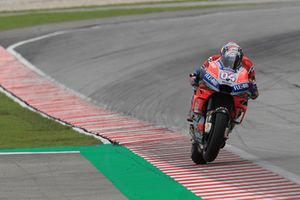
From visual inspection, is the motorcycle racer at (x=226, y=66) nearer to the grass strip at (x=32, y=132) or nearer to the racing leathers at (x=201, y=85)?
the racing leathers at (x=201, y=85)

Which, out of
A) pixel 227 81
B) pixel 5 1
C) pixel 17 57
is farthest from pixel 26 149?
pixel 5 1

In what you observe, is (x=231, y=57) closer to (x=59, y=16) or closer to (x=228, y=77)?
(x=228, y=77)

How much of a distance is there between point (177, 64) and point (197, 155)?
10693 millimetres

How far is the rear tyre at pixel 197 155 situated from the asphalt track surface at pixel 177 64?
1.03 meters

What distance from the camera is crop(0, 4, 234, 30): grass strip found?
34219 millimetres

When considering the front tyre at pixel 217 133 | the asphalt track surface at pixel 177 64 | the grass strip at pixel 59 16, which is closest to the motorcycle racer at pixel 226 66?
the front tyre at pixel 217 133

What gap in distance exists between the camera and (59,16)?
3650 centimetres

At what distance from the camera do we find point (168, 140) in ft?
48.7

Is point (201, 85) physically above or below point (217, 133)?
above

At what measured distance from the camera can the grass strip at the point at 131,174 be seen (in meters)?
10.7

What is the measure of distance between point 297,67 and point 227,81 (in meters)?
9.73

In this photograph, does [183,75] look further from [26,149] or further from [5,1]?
[5,1]

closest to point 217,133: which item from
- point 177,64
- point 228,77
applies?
point 228,77

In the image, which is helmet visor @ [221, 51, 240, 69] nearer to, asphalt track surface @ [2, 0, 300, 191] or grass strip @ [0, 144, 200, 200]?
asphalt track surface @ [2, 0, 300, 191]
